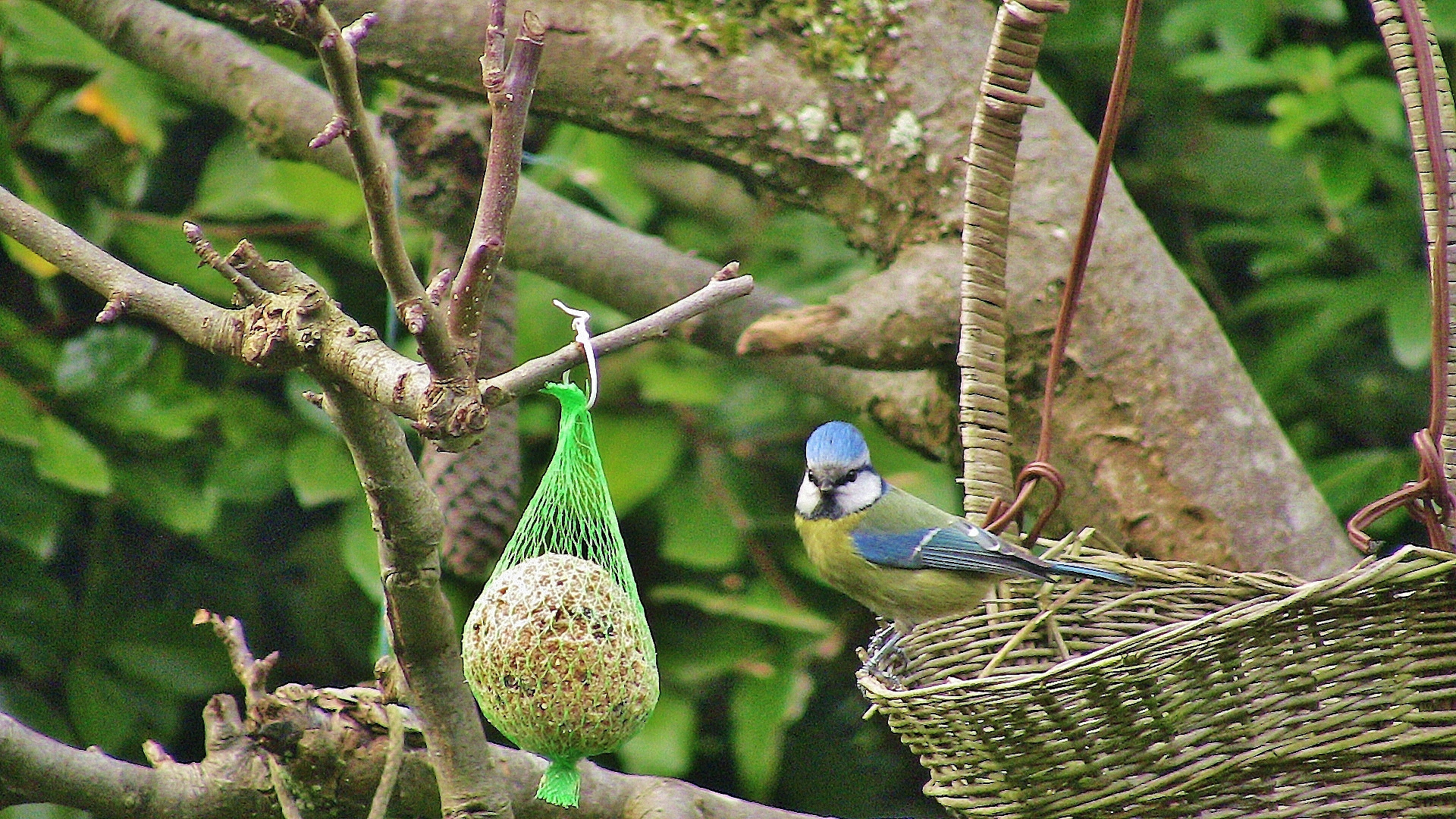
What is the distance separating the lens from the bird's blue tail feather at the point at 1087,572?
1489mm

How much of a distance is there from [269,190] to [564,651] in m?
1.48

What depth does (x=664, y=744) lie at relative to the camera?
7.23ft

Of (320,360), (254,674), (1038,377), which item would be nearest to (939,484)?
(1038,377)

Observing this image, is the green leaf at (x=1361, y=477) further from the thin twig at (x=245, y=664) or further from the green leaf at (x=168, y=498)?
the green leaf at (x=168, y=498)

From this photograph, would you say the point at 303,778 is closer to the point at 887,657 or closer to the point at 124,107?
the point at 887,657

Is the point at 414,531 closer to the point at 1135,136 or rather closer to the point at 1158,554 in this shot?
the point at 1158,554

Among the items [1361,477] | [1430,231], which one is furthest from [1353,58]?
[1430,231]

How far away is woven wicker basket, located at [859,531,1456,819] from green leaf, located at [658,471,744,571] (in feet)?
3.34

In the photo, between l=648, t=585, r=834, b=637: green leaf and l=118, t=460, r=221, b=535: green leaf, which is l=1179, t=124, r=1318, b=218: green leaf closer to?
l=648, t=585, r=834, b=637: green leaf

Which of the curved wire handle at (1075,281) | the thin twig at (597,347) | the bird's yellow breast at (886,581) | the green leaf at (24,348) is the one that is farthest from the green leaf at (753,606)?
the thin twig at (597,347)

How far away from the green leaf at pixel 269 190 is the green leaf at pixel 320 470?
414 millimetres

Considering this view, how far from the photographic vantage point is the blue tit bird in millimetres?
1515

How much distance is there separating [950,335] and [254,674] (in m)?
1.05

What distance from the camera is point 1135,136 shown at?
2.89 metres
